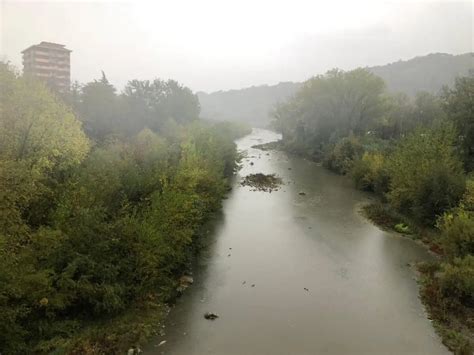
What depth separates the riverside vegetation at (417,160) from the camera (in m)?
15.0

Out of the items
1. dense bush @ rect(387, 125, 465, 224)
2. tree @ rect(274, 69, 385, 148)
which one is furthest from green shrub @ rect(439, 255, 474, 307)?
tree @ rect(274, 69, 385, 148)

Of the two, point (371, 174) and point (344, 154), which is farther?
point (344, 154)

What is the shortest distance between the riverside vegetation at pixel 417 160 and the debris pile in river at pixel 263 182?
773 cm

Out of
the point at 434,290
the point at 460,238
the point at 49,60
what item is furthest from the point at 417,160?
the point at 49,60

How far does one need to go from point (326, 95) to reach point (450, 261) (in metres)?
41.5

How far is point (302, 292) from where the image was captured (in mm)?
16109

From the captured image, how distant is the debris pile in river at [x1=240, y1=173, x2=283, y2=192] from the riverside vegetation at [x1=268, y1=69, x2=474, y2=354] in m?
7.73

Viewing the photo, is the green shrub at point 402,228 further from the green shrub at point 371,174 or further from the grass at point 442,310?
the green shrub at point 371,174

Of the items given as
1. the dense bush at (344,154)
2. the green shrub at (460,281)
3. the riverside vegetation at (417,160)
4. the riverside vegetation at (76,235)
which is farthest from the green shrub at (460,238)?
the dense bush at (344,154)

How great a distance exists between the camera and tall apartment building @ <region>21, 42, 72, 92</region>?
91.1 metres

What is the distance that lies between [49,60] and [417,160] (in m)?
93.4

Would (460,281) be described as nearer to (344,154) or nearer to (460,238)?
(460,238)

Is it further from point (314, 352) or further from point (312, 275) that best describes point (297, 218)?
point (314, 352)

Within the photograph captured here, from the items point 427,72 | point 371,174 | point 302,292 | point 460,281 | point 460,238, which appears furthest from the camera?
point 427,72
